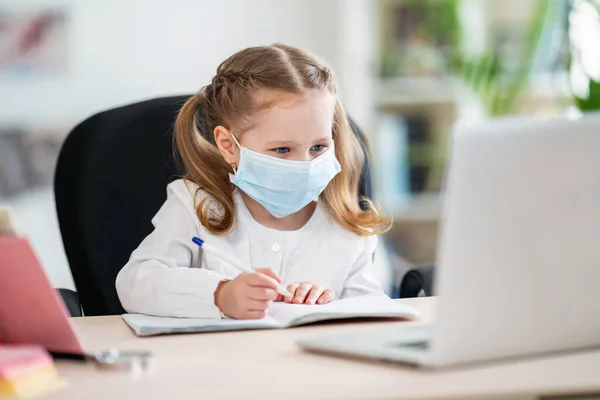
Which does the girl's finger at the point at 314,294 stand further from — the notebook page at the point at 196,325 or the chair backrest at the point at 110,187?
the chair backrest at the point at 110,187

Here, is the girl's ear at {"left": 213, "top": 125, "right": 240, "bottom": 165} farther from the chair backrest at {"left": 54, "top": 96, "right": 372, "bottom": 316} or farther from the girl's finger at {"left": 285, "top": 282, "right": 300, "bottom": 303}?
the girl's finger at {"left": 285, "top": 282, "right": 300, "bottom": 303}

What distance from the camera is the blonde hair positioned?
5.06 ft

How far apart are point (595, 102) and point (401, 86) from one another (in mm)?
867

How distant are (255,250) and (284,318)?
0.38m

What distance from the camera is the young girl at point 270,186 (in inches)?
58.8

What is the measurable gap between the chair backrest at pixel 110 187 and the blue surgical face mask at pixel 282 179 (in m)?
0.20

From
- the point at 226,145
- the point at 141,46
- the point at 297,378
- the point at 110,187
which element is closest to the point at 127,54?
the point at 141,46

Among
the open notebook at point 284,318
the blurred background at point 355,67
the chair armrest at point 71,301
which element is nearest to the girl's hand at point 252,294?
the open notebook at point 284,318

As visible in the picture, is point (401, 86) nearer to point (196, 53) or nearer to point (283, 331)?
point (196, 53)

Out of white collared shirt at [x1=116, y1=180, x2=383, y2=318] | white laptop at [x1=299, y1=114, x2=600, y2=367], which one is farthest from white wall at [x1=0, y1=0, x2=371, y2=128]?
white laptop at [x1=299, y1=114, x2=600, y2=367]

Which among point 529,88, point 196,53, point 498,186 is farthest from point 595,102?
point 498,186

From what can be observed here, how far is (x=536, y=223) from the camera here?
2.87 ft

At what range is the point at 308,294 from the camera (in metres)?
1.38

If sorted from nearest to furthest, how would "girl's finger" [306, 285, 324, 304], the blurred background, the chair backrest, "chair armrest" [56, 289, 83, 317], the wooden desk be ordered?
the wooden desk, "girl's finger" [306, 285, 324, 304], "chair armrest" [56, 289, 83, 317], the chair backrest, the blurred background
